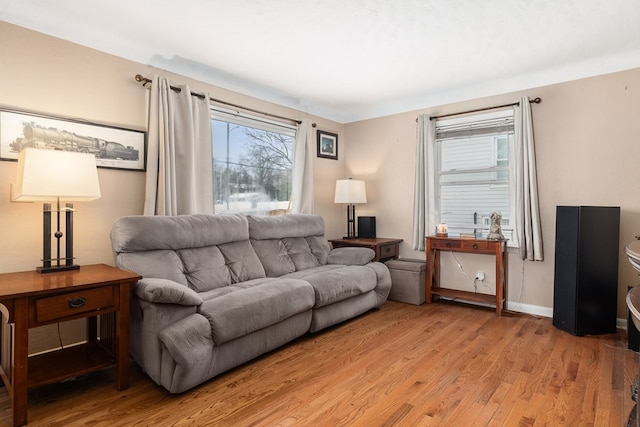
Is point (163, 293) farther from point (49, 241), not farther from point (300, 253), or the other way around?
point (300, 253)

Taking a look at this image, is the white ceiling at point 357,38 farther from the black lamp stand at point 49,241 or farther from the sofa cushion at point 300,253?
the sofa cushion at point 300,253

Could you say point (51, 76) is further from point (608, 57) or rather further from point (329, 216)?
point (608, 57)

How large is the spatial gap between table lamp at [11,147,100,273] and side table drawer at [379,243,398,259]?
2.95 meters

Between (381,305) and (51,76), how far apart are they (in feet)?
11.4

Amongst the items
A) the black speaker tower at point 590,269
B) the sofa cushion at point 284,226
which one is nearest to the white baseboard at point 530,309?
the black speaker tower at point 590,269

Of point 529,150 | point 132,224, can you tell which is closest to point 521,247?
point 529,150

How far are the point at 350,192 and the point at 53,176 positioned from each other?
3.06m

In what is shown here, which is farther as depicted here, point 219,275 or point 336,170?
point 336,170

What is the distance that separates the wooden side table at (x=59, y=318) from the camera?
1786 mm

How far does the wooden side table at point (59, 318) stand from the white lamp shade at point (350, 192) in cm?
271

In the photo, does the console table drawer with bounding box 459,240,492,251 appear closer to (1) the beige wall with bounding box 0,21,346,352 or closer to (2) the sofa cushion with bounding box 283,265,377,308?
(2) the sofa cushion with bounding box 283,265,377,308

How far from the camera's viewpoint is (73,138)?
2.63m

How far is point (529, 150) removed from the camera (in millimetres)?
3590

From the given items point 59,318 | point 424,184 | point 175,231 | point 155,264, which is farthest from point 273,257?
point 424,184
